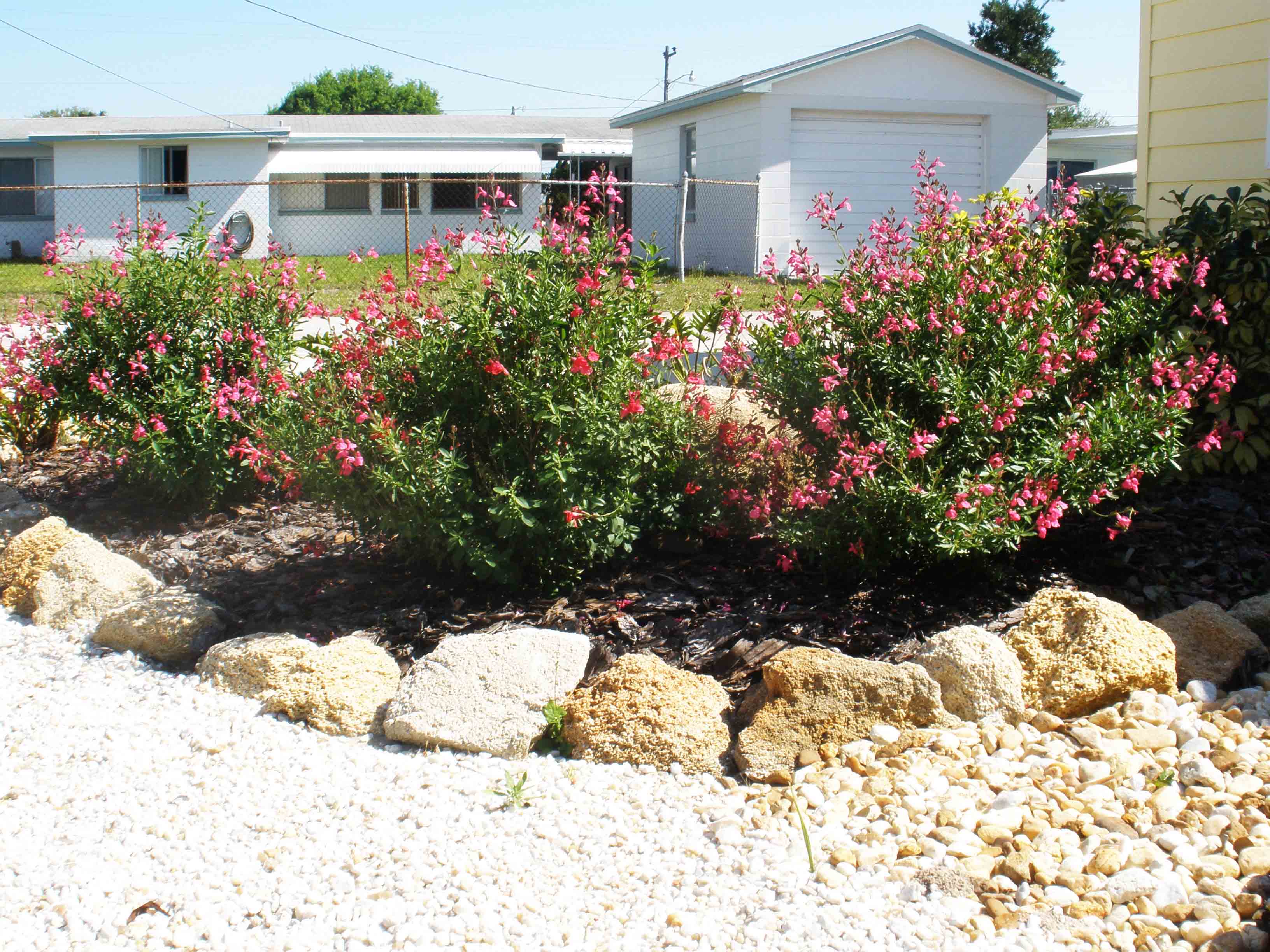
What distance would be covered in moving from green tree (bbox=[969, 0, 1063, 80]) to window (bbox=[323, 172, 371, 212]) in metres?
19.1

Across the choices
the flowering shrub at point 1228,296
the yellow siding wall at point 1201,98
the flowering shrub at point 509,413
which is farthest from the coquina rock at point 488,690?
the yellow siding wall at point 1201,98

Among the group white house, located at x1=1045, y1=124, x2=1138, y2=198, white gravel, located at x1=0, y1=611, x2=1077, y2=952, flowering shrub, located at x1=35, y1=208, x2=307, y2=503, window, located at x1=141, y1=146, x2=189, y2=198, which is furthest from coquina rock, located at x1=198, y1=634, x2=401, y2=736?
white house, located at x1=1045, y1=124, x2=1138, y2=198

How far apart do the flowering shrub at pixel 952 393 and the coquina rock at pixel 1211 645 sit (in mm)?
363

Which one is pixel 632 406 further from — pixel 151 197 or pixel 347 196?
pixel 347 196

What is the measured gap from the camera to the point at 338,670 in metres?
3.36

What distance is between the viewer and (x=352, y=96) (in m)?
58.9

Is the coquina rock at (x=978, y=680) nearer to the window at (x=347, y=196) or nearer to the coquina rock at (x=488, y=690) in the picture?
the coquina rock at (x=488, y=690)

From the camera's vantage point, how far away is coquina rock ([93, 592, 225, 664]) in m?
3.80

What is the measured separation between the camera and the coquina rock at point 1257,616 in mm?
3717

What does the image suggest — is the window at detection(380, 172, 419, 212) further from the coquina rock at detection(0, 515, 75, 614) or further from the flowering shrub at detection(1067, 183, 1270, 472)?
the flowering shrub at detection(1067, 183, 1270, 472)

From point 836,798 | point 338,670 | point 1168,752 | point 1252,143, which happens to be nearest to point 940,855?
point 836,798

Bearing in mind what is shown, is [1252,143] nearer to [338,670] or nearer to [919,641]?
[919,641]

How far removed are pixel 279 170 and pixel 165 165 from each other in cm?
249

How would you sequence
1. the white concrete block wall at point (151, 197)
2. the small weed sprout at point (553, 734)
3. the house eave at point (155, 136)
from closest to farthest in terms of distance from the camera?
1. the small weed sprout at point (553, 734)
2. the white concrete block wall at point (151, 197)
3. the house eave at point (155, 136)
